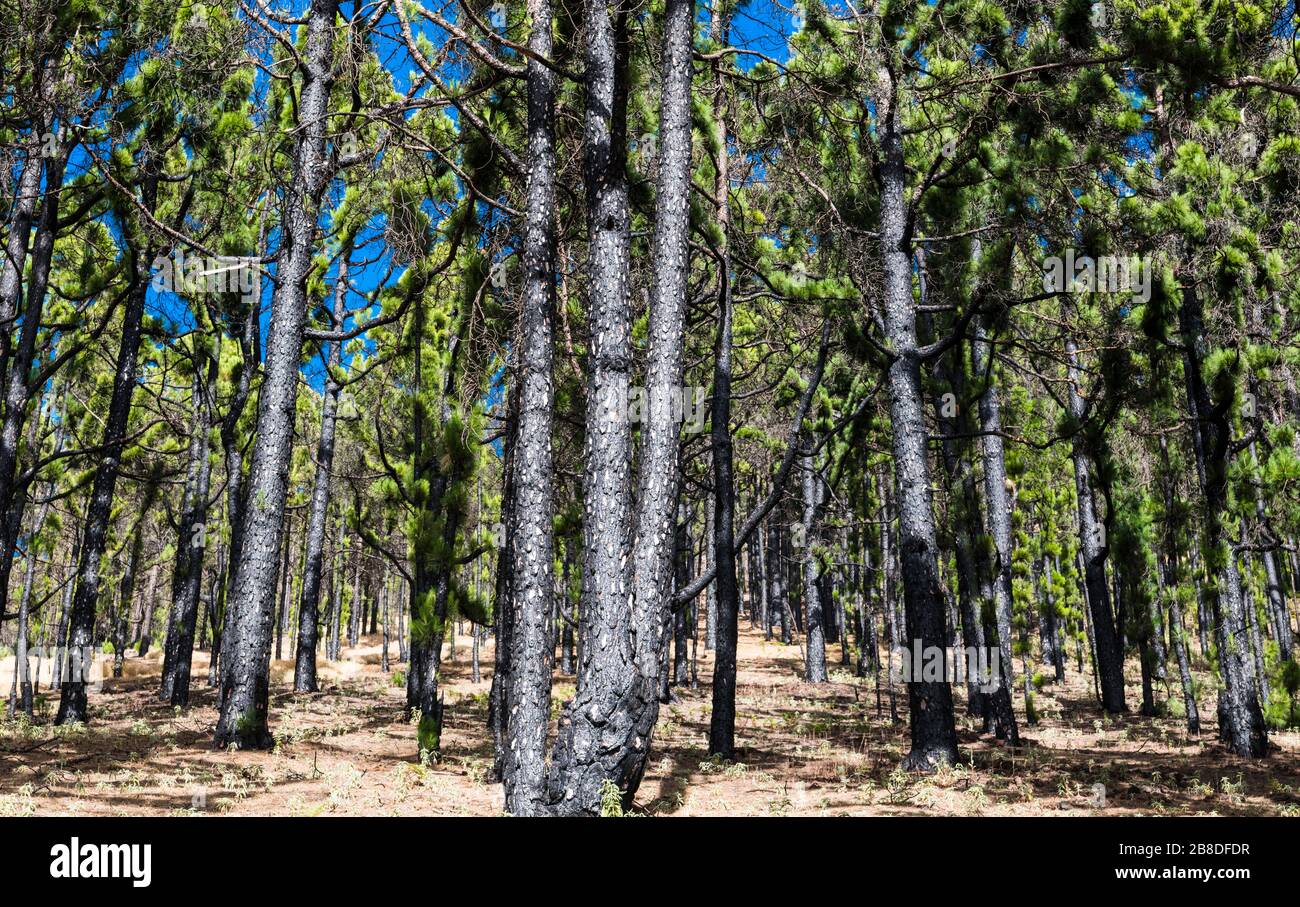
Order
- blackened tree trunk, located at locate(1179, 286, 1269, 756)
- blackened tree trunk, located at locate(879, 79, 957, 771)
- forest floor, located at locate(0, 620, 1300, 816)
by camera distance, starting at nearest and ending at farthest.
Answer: forest floor, located at locate(0, 620, 1300, 816), blackened tree trunk, located at locate(879, 79, 957, 771), blackened tree trunk, located at locate(1179, 286, 1269, 756)

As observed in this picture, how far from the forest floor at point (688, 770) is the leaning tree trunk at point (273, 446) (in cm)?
55

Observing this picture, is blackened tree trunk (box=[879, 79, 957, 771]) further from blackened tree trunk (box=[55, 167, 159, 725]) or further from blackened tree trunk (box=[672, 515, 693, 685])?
blackened tree trunk (box=[672, 515, 693, 685])

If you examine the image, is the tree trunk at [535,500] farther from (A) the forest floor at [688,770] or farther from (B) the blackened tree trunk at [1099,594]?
(B) the blackened tree trunk at [1099,594]

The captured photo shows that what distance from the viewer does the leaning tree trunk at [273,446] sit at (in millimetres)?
7391

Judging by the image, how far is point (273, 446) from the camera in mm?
7656

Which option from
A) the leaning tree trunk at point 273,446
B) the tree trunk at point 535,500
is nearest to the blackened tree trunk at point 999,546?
Answer: the tree trunk at point 535,500

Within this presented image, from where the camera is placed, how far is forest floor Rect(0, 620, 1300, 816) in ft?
18.8

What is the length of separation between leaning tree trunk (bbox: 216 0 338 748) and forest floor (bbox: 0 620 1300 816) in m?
0.55

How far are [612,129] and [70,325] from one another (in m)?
8.93

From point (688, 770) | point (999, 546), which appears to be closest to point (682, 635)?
point (999, 546)

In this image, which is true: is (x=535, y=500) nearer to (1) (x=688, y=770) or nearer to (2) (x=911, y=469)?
(1) (x=688, y=770)

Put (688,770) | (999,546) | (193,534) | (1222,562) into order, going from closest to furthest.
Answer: (688,770), (1222,562), (999,546), (193,534)

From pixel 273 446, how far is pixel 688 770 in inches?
204

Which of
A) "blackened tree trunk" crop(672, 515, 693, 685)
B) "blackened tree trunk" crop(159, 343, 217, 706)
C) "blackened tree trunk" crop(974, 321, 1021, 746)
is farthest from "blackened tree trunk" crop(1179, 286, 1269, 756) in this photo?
"blackened tree trunk" crop(159, 343, 217, 706)
